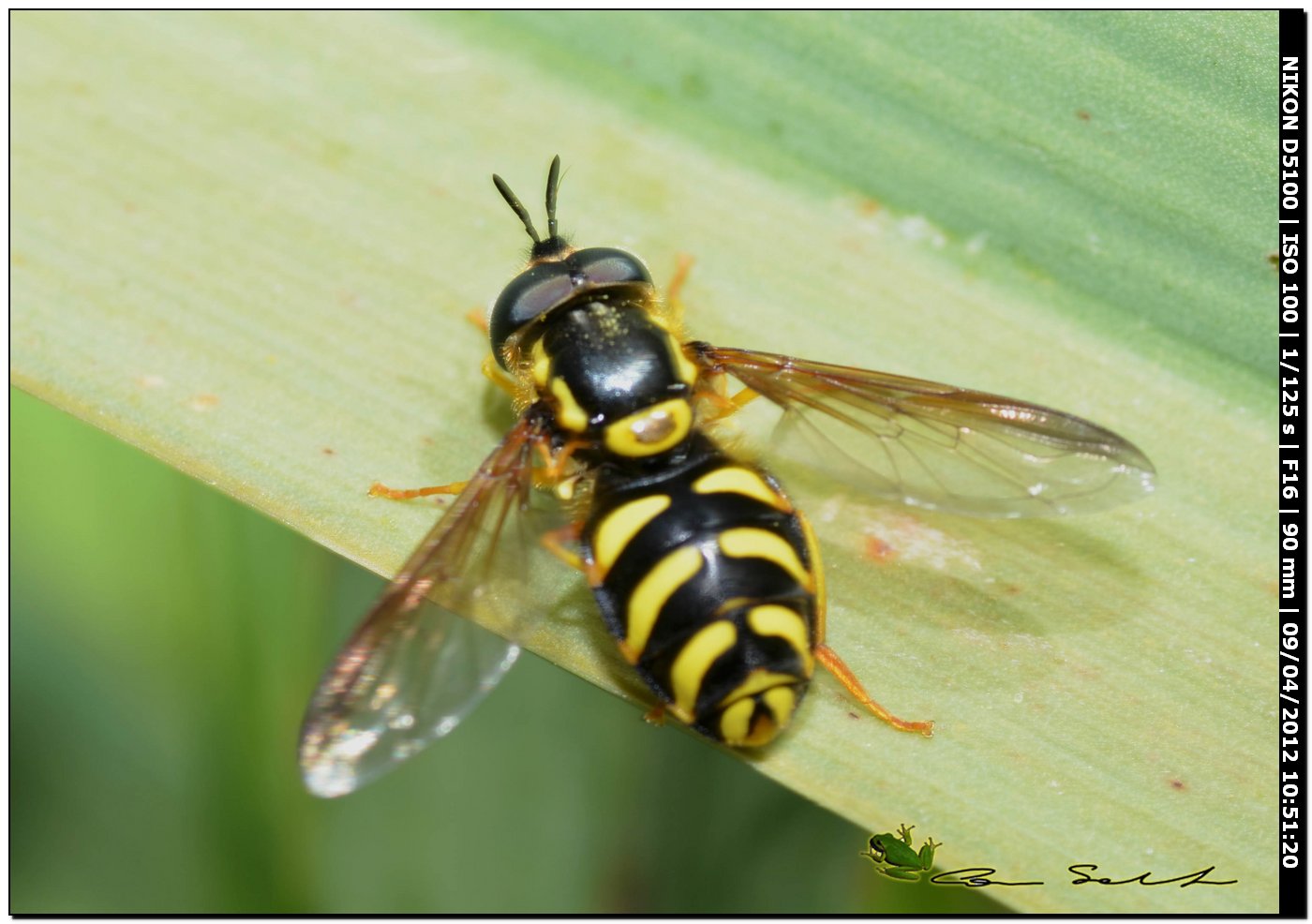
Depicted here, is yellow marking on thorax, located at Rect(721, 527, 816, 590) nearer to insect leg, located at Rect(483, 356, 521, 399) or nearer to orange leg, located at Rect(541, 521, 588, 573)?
orange leg, located at Rect(541, 521, 588, 573)

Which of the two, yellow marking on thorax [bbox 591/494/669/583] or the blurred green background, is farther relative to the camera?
the blurred green background

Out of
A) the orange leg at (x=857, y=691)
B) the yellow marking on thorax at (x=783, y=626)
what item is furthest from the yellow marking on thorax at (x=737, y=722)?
the orange leg at (x=857, y=691)

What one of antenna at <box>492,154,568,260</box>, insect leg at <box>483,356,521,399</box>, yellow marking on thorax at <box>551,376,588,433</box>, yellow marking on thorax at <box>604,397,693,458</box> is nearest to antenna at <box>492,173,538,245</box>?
antenna at <box>492,154,568,260</box>

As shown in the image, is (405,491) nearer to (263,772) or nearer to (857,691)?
(263,772)

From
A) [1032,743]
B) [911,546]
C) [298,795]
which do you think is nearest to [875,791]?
[1032,743]

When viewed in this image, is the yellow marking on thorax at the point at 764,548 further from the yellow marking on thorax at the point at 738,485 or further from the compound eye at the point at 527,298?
the compound eye at the point at 527,298

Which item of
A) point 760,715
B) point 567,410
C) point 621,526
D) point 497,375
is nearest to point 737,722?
point 760,715
